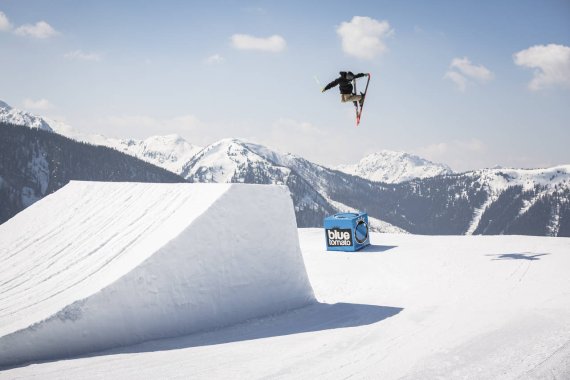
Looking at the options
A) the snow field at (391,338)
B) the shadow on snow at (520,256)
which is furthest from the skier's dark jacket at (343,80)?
the shadow on snow at (520,256)

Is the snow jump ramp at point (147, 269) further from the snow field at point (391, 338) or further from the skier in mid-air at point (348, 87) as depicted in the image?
the skier in mid-air at point (348, 87)

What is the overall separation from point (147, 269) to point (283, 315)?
2855 millimetres

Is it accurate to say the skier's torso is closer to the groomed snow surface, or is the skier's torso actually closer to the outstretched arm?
the outstretched arm

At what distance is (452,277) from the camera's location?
992 centimetres

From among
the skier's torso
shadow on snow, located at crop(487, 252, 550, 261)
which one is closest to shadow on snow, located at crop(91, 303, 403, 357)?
the skier's torso

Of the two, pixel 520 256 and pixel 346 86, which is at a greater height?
pixel 346 86

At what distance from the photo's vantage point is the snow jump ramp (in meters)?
4.90

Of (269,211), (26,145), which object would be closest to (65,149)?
(26,145)

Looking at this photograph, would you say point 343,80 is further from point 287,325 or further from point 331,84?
point 287,325

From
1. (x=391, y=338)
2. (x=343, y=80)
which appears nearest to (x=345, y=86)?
(x=343, y=80)

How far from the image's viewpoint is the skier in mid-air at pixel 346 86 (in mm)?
10258

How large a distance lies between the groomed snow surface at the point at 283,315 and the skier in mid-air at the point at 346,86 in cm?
456

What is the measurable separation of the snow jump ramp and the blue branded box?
7.02 meters

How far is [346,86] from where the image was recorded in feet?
34.5
